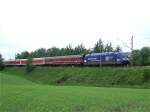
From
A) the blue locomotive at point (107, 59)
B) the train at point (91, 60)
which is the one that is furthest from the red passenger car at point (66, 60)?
the blue locomotive at point (107, 59)

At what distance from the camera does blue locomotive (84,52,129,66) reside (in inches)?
2825

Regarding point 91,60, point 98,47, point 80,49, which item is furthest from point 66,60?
point 80,49

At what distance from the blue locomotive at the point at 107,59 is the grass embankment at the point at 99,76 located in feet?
17.2

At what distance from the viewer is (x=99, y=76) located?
6425 centimetres

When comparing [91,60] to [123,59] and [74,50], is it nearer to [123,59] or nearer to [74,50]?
[123,59]

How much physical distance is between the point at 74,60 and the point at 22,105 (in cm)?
6200

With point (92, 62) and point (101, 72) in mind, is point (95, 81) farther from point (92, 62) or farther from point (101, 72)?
point (92, 62)

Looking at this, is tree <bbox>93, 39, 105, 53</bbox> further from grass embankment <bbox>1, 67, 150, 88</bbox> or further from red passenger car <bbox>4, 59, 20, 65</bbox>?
grass embankment <bbox>1, 67, 150, 88</bbox>

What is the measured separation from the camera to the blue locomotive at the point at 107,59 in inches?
2825

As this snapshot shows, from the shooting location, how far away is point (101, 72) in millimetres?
65125

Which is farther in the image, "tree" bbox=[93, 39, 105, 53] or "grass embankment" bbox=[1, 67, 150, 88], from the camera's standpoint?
"tree" bbox=[93, 39, 105, 53]

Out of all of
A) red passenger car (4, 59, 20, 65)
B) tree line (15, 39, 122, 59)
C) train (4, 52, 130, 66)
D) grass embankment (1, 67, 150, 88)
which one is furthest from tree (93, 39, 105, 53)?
grass embankment (1, 67, 150, 88)

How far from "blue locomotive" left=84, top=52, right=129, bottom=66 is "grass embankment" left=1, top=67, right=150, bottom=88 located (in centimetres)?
524

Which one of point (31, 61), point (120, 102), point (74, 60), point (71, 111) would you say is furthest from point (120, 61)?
point (71, 111)
